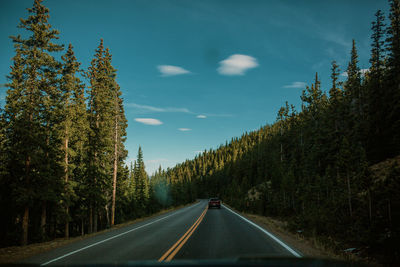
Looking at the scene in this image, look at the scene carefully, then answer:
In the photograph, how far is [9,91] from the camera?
16.3 metres

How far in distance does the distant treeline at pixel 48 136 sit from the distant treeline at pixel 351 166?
18.8 metres

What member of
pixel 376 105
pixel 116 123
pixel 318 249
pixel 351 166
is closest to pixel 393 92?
pixel 376 105

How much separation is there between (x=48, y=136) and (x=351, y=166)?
2750 centimetres

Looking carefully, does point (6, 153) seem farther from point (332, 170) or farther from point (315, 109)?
point (315, 109)

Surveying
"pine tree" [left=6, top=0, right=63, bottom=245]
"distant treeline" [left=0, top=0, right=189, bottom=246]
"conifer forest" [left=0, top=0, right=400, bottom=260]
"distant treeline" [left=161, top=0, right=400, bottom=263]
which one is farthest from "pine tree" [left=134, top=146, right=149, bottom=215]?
"pine tree" [left=6, top=0, right=63, bottom=245]

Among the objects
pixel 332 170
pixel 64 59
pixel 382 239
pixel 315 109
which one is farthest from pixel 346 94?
pixel 64 59

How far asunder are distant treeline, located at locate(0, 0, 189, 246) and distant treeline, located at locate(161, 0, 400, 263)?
61.7 ft

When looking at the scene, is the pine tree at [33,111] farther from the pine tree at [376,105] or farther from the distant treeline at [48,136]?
the pine tree at [376,105]

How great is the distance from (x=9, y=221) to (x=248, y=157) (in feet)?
296

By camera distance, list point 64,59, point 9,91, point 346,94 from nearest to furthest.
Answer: point 9,91 < point 64,59 < point 346,94

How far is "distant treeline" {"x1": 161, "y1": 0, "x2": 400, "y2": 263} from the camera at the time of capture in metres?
13.3

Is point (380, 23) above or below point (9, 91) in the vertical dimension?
above

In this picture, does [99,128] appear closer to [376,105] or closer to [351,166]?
[351,166]

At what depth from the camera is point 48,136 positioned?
19.0 meters
